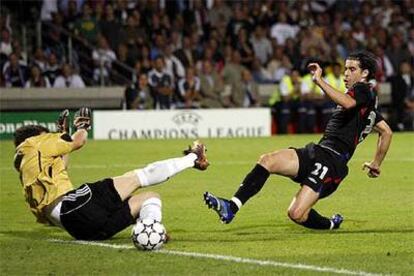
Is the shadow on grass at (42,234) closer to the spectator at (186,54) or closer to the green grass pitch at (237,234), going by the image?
the green grass pitch at (237,234)

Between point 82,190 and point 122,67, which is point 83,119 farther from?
point 122,67

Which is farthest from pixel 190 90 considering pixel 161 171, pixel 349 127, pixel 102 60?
pixel 161 171

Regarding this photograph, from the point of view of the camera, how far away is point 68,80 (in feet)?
89.5

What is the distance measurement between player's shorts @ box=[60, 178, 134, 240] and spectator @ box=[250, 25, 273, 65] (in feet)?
65.9

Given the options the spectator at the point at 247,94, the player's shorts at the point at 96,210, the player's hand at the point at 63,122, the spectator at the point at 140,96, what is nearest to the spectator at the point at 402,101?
the spectator at the point at 247,94

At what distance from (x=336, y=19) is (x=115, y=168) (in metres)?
15.0

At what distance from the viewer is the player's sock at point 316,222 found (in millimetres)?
10734

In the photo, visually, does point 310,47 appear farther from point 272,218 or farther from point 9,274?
point 9,274

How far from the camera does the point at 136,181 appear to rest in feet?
32.4

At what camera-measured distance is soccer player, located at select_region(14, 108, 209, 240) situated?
9.71m

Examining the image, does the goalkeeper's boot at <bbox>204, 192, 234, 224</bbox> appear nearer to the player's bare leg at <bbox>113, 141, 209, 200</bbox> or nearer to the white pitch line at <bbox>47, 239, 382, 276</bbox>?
the player's bare leg at <bbox>113, 141, 209, 200</bbox>

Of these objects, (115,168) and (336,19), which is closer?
(115,168)

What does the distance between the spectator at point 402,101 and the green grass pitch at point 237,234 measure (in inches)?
398

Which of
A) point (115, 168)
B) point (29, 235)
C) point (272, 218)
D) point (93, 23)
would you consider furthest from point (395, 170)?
point (93, 23)
